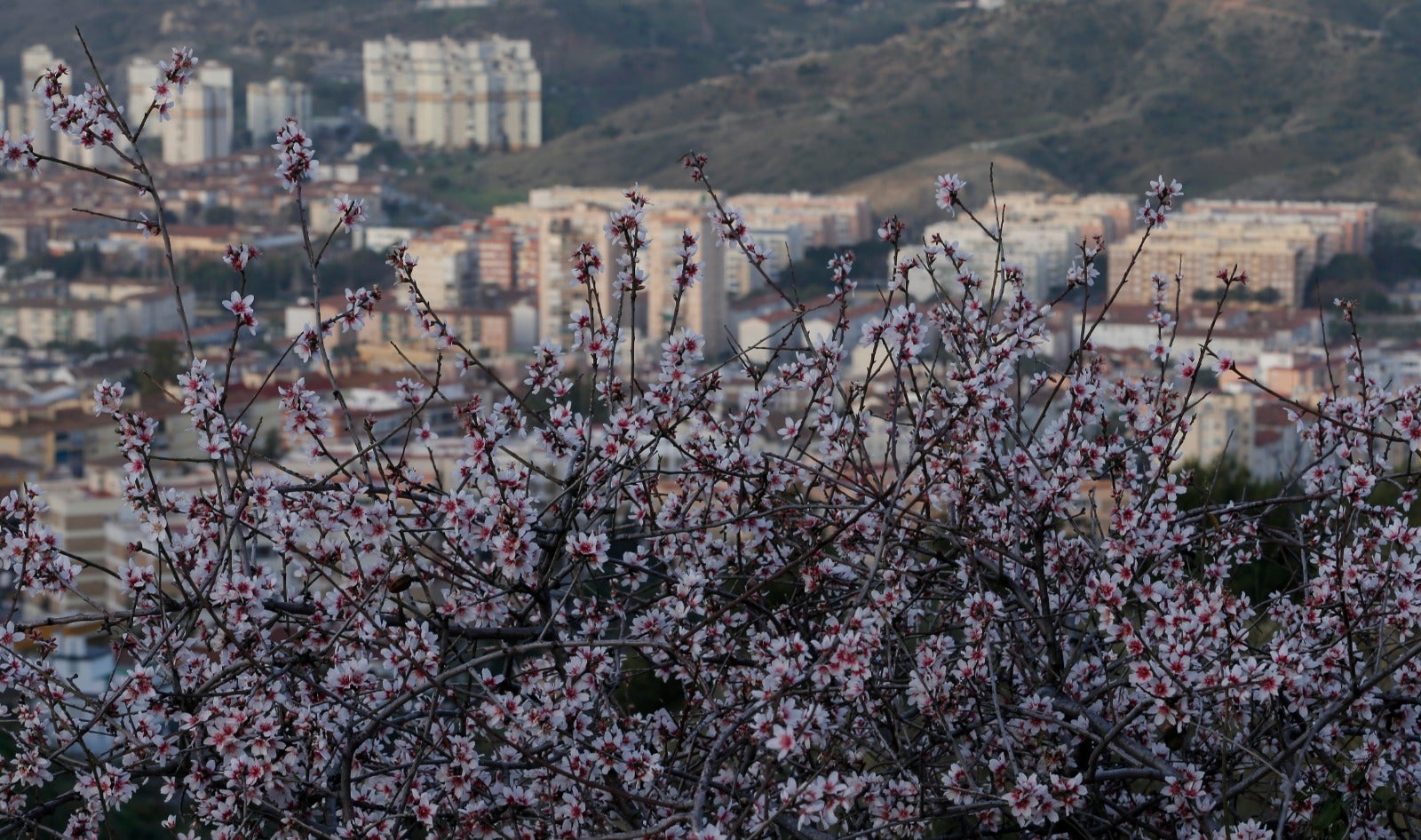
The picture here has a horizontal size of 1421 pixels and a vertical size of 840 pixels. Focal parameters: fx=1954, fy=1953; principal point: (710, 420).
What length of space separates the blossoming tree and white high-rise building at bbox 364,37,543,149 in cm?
4784

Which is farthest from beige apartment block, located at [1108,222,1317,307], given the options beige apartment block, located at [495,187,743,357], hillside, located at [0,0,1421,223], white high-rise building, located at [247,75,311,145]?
white high-rise building, located at [247,75,311,145]

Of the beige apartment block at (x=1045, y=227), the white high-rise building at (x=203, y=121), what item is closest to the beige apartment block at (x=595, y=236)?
the beige apartment block at (x=1045, y=227)

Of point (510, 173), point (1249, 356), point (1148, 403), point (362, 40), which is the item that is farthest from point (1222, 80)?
point (1148, 403)

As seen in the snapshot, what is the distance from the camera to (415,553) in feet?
4.34

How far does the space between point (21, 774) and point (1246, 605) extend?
0.89 metres

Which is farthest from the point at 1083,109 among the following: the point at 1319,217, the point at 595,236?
the point at 595,236

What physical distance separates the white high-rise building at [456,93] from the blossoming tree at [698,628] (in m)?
47.8

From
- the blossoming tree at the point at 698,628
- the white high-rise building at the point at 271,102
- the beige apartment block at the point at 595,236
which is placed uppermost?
the white high-rise building at the point at 271,102

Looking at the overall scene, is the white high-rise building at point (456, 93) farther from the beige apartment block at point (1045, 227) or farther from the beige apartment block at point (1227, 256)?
the beige apartment block at point (1227, 256)

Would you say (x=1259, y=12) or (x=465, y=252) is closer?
(x=465, y=252)

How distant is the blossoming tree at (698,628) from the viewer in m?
1.30

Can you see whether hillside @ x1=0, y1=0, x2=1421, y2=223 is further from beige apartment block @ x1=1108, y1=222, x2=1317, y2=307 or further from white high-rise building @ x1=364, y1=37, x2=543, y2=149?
beige apartment block @ x1=1108, y1=222, x2=1317, y2=307

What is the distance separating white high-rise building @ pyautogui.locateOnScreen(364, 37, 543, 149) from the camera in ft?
162

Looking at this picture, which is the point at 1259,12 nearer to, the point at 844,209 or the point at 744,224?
the point at 844,209
